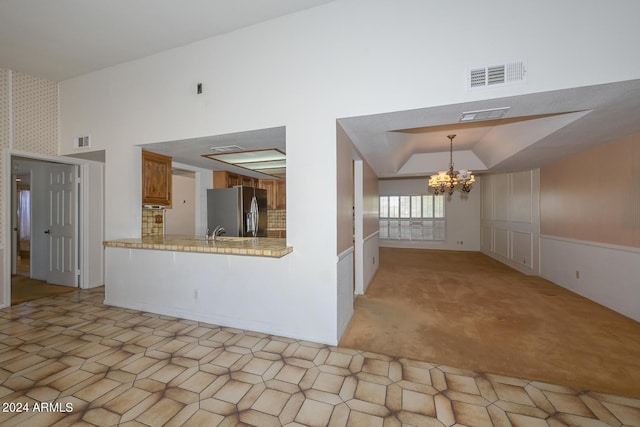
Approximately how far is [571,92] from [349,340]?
9.20ft

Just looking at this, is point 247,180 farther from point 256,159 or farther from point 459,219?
point 459,219

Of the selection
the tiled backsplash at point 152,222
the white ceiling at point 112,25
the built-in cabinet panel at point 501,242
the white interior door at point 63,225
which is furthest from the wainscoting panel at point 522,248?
the white interior door at point 63,225

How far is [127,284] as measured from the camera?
10.8 feet

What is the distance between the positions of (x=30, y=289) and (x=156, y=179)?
9.37 feet

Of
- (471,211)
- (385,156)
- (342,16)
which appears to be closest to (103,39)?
(342,16)

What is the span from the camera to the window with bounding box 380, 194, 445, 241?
8867 mm

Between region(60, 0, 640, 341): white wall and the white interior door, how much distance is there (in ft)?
4.29

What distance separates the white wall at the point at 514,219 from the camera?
5.20 m

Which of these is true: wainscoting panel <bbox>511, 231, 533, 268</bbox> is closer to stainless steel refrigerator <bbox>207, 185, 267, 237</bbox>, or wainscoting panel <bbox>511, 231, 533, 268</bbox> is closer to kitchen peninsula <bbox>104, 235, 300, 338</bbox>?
kitchen peninsula <bbox>104, 235, 300, 338</bbox>

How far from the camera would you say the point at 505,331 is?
276 cm

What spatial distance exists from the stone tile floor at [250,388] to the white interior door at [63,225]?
2.10 m

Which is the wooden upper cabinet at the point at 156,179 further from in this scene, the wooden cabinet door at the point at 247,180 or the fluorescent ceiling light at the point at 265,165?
the wooden cabinet door at the point at 247,180

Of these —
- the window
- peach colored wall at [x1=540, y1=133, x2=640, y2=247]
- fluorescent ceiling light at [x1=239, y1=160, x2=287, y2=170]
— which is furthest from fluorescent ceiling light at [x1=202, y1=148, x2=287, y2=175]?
the window

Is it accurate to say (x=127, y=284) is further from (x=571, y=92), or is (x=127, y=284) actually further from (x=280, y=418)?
(x=571, y=92)
